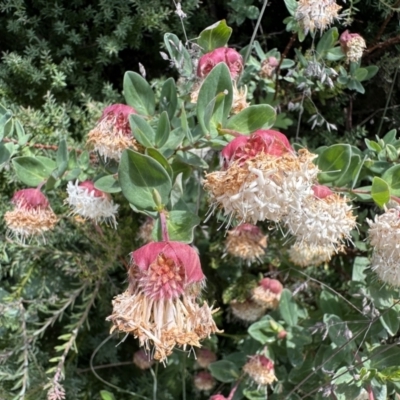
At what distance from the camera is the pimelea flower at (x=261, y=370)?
43.7 inches

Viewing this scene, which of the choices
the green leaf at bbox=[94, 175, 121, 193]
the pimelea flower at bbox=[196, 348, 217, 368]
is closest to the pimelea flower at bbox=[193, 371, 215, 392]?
the pimelea flower at bbox=[196, 348, 217, 368]

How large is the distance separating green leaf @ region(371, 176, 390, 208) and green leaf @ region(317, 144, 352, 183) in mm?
70

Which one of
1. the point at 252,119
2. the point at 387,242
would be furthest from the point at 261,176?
the point at 387,242

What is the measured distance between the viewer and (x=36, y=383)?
1277 millimetres

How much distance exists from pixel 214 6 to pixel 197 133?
0.70m

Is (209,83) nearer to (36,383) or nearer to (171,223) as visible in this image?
(171,223)

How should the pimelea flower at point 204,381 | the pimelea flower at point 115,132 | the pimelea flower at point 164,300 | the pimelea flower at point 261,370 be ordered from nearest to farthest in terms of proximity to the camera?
the pimelea flower at point 164,300, the pimelea flower at point 115,132, the pimelea flower at point 261,370, the pimelea flower at point 204,381

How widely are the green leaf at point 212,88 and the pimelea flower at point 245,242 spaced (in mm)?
463

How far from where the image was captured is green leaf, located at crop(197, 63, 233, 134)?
79 centimetres

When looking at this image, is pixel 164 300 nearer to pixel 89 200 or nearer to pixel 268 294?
pixel 89 200

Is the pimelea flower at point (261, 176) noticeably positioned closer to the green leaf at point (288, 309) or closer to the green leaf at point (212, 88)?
the green leaf at point (212, 88)

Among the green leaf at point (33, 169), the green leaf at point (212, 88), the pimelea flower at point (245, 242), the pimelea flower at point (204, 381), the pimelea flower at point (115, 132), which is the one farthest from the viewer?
the pimelea flower at point (204, 381)

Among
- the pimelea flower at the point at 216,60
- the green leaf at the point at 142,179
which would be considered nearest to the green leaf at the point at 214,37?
the pimelea flower at the point at 216,60

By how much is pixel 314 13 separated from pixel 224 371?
842 mm
